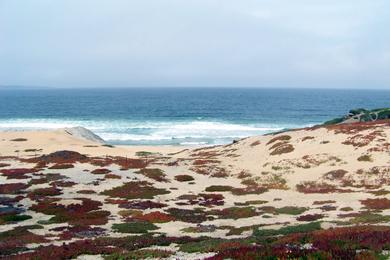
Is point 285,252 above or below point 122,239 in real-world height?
above

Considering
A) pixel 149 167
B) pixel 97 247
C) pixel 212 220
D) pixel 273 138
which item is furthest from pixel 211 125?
pixel 97 247

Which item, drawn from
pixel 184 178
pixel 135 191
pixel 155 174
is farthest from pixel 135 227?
pixel 155 174

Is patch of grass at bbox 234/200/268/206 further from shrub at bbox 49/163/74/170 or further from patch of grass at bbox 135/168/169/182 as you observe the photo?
shrub at bbox 49/163/74/170

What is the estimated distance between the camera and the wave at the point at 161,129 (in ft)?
349

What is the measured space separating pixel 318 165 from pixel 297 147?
23.9 ft

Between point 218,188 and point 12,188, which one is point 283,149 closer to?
point 218,188

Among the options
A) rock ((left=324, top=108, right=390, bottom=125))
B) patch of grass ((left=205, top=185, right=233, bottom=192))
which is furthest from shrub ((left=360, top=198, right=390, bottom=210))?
rock ((left=324, top=108, right=390, bottom=125))

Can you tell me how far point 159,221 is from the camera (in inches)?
1125

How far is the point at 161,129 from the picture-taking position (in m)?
127

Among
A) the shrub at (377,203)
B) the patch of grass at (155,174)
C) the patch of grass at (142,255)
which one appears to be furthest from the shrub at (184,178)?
the patch of grass at (142,255)

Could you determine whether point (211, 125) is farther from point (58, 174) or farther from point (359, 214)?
point (359, 214)

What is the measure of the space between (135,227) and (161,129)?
101670 millimetres

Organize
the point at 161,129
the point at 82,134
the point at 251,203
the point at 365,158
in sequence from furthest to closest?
the point at 161,129
the point at 82,134
the point at 365,158
the point at 251,203

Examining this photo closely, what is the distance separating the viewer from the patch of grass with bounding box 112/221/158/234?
83.2 ft
